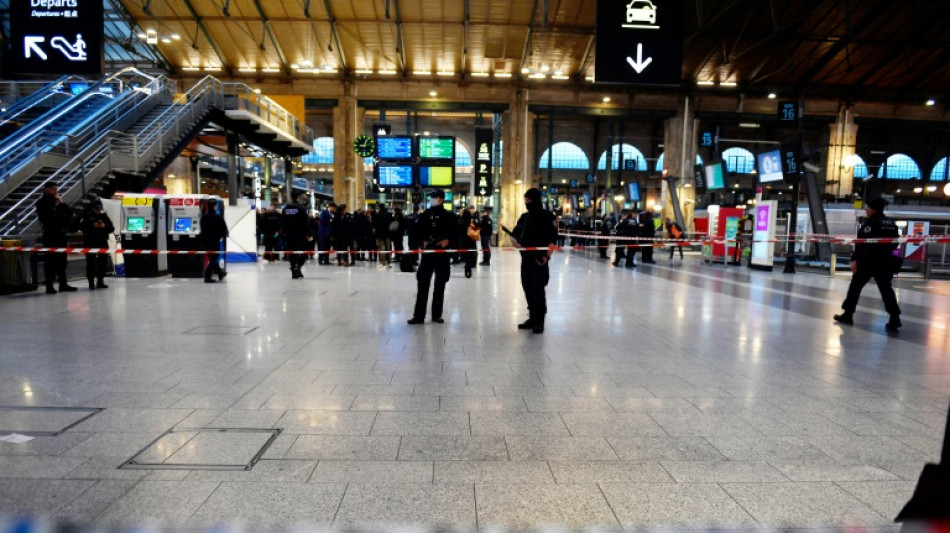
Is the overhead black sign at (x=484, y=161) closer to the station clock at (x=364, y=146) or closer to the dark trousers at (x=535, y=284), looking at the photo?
the station clock at (x=364, y=146)

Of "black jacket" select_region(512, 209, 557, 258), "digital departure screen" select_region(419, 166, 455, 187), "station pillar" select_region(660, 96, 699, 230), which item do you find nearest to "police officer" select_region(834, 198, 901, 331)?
"black jacket" select_region(512, 209, 557, 258)

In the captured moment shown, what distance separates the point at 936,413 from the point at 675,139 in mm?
32932

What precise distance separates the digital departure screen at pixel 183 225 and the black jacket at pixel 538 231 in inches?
377

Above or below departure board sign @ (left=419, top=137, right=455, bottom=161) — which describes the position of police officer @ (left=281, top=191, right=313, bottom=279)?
below

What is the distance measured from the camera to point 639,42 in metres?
8.74

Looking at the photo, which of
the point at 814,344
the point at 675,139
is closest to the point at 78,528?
the point at 814,344

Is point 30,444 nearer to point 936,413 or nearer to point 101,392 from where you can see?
point 101,392

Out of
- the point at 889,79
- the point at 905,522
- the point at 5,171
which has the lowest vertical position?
the point at 905,522

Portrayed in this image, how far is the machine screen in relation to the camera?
13.2 meters

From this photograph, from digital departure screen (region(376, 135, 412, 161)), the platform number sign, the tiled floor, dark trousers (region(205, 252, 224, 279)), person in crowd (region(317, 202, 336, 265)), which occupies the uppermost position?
the platform number sign

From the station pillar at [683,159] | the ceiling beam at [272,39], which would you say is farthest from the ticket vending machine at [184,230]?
the station pillar at [683,159]

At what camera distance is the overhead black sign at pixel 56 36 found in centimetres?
784

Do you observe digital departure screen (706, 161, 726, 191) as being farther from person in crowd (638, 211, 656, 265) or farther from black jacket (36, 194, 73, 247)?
black jacket (36, 194, 73, 247)

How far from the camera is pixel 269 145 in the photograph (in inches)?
1013
